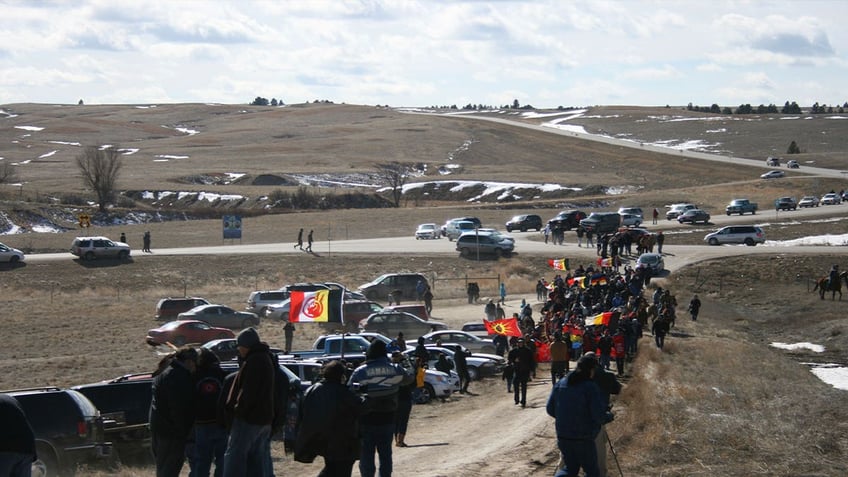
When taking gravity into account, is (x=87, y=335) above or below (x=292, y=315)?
below

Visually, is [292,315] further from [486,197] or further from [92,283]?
[486,197]

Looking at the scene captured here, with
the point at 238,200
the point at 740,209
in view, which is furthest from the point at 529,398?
the point at 238,200

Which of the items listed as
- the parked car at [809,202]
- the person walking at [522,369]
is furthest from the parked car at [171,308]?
the parked car at [809,202]

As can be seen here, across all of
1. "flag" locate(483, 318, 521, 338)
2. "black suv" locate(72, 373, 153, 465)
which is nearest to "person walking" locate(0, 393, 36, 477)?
"black suv" locate(72, 373, 153, 465)

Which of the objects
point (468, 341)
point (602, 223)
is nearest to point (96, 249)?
point (602, 223)

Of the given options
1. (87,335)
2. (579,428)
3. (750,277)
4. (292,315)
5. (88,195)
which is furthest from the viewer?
(88,195)

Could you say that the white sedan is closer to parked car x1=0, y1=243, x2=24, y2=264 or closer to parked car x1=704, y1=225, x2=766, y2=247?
parked car x1=704, y1=225, x2=766, y2=247

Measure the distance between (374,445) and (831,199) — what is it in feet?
264

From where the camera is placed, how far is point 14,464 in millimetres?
8148

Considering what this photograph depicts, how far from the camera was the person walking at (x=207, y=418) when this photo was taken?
32.4 feet

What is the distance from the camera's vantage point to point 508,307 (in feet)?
143

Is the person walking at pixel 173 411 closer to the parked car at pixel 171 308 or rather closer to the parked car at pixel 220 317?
the parked car at pixel 220 317

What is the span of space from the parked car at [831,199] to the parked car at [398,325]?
58.5 metres

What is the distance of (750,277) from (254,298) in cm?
2523
